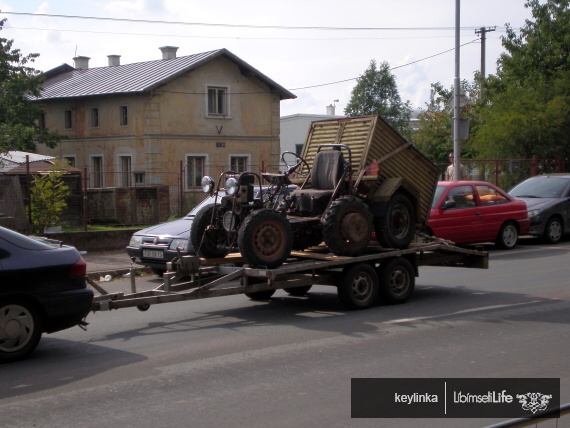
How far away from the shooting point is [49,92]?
38.1 m

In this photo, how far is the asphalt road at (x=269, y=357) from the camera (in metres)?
5.73

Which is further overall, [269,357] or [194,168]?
[194,168]

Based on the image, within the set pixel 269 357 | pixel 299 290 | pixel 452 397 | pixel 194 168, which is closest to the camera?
pixel 452 397

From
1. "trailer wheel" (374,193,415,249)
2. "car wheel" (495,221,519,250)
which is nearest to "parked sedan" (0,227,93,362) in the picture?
"trailer wheel" (374,193,415,249)

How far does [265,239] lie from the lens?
904 cm

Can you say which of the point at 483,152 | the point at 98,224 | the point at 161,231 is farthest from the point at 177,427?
the point at 483,152

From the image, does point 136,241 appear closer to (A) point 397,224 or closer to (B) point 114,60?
(A) point 397,224

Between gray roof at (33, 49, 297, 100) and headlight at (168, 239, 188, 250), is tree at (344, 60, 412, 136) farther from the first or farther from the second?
headlight at (168, 239, 188, 250)

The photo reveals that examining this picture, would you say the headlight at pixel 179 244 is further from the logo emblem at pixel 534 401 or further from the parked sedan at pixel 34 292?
the logo emblem at pixel 534 401

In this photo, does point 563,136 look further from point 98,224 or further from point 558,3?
point 98,224

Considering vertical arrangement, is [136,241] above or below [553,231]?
above

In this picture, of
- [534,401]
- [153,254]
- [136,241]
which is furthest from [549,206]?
[534,401]

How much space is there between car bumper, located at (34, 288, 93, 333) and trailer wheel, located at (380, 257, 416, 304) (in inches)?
159

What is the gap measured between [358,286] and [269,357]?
2.67 metres
